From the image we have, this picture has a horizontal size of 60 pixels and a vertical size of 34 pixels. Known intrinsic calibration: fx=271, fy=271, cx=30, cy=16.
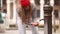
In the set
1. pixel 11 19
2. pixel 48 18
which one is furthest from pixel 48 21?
pixel 11 19

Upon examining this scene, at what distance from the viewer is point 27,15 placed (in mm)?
4656

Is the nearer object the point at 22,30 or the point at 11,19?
the point at 22,30

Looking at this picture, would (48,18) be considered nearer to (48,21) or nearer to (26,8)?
(48,21)

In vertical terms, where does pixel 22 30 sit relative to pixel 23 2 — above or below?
below

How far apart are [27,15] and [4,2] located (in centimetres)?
1731

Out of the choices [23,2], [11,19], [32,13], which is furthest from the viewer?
[11,19]

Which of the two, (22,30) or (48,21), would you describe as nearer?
(48,21)

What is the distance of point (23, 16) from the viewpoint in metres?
4.59

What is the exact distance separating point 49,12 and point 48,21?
0.15 m

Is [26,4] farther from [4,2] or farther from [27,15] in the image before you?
[4,2]

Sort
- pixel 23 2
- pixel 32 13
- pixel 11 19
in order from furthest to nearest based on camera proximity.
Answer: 1. pixel 11 19
2. pixel 32 13
3. pixel 23 2

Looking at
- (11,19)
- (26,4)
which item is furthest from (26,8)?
(11,19)

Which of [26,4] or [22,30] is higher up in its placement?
[26,4]

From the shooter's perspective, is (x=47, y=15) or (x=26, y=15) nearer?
(x=47, y=15)
